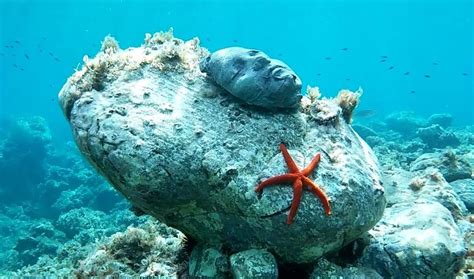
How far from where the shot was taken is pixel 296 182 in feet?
13.2

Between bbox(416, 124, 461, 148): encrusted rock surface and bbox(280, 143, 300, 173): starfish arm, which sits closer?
bbox(280, 143, 300, 173): starfish arm

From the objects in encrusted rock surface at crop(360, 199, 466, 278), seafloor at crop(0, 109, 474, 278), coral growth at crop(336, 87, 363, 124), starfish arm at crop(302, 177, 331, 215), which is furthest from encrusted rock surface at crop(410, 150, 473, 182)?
starfish arm at crop(302, 177, 331, 215)

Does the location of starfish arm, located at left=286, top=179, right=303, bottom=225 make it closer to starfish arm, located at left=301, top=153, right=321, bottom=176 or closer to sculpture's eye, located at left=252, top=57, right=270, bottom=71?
starfish arm, located at left=301, top=153, right=321, bottom=176

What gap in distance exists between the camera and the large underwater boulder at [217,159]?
4.15 m

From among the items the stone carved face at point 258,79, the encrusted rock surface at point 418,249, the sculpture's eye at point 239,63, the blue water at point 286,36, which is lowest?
the encrusted rock surface at point 418,249

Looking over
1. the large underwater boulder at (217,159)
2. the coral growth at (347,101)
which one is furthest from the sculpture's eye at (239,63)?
the coral growth at (347,101)

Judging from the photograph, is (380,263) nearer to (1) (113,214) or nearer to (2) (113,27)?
(1) (113,214)

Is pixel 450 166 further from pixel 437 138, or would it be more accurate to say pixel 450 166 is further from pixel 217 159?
pixel 437 138

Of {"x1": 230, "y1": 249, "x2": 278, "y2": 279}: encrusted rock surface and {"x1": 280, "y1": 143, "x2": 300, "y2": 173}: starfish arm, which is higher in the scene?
{"x1": 280, "y1": 143, "x2": 300, "y2": 173}: starfish arm

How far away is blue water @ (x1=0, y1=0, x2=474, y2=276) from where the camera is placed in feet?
243

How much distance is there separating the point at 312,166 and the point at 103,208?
1693 cm

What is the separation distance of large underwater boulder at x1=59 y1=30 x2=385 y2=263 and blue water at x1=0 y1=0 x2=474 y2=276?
36.8 metres

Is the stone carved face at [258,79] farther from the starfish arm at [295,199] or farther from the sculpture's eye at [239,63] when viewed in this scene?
the starfish arm at [295,199]

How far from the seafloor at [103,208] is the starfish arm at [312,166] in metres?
1.15
